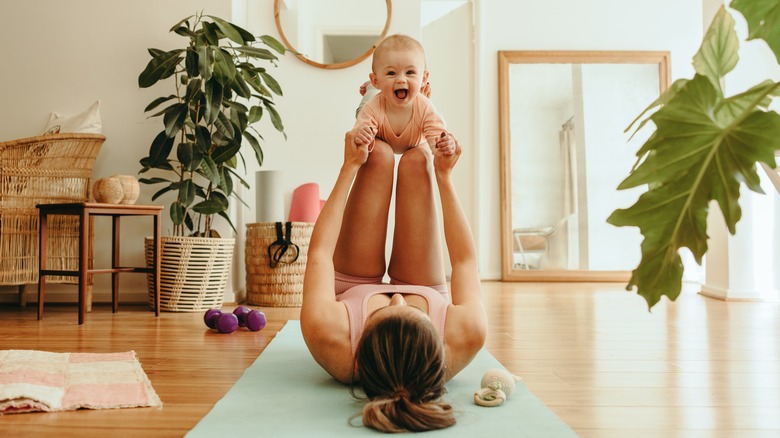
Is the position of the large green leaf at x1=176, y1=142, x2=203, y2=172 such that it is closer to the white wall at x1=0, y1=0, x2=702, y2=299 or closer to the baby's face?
the white wall at x1=0, y1=0, x2=702, y2=299

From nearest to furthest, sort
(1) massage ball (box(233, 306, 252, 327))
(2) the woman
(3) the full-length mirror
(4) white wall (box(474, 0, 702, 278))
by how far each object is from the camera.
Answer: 1. (2) the woman
2. (1) massage ball (box(233, 306, 252, 327))
3. (3) the full-length mirror
4. (4) white wall (box(474, 0, 702, 278))

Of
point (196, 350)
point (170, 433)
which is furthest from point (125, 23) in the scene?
point (170, 433)

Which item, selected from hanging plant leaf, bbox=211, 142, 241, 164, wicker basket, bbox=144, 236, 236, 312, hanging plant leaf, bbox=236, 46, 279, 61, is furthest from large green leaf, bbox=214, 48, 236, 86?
wicker basket, bbox=144, 236, 236, 312

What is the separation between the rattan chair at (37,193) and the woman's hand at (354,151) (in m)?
1.97

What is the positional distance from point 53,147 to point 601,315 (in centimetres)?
269

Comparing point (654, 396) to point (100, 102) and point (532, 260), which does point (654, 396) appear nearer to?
point (100, 102)

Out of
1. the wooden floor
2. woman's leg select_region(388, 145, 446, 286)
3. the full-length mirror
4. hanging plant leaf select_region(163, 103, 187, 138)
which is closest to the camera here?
the wooden floor

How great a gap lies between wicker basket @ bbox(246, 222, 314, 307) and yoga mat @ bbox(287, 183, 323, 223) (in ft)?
0.69

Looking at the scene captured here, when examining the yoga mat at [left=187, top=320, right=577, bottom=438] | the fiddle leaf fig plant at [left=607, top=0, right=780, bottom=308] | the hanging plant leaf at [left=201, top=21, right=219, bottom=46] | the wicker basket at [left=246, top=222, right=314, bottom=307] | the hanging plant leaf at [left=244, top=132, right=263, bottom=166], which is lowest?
the yoga mat at [left=187, top=320, right=577, bottom=438]

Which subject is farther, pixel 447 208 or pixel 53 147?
pixel 53 147

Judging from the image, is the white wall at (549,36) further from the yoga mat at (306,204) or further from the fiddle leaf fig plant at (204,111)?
the fiddle leaf fig plant at (204,111)

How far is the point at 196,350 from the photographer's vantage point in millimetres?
2035

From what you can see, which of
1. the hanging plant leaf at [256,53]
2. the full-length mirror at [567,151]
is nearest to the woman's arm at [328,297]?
the hanging plant leaf at [256,53]

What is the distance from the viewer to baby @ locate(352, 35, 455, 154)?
1614mm
